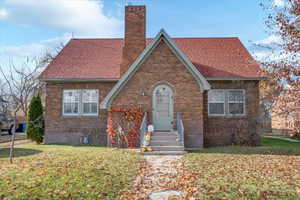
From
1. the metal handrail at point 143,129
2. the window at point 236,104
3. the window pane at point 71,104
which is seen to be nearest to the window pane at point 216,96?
the window at point 236,104

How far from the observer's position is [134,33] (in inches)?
645

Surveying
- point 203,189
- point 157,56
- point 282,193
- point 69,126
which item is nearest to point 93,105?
point 69,126

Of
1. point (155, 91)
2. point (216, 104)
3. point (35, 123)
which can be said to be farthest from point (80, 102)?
point (216, 104)

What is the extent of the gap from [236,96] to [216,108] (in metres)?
1.52

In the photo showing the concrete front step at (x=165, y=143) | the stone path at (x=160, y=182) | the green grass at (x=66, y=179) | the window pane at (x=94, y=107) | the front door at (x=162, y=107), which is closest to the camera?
the green grass at (x=66, y=179)

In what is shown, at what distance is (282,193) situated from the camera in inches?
214

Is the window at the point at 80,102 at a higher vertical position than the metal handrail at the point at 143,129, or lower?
higher

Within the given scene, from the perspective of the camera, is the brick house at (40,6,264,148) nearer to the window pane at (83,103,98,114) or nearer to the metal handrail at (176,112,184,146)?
the window pane at (83,103,98,114)

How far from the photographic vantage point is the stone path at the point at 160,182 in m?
5.40

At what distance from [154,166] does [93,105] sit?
29.1 ft

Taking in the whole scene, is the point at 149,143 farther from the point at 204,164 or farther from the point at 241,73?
the point at 241,73

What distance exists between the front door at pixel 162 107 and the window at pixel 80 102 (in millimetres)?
4514

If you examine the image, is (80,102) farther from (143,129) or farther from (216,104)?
(216,104)

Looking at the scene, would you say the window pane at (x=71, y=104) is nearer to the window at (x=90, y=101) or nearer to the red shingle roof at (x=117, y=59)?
the window at (x=90, y=101)
